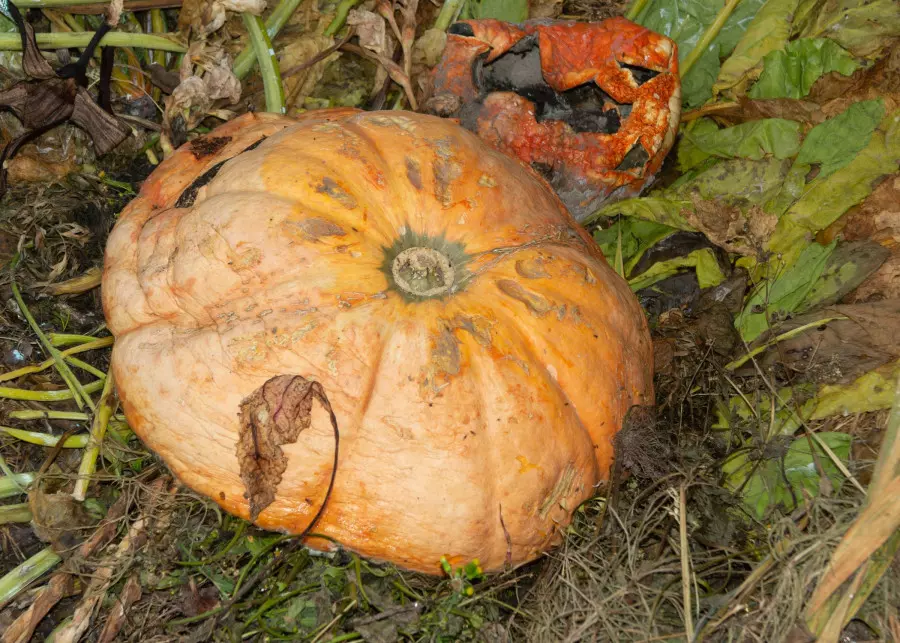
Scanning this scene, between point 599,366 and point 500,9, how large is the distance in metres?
1.84

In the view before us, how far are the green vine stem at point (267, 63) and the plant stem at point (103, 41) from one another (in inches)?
12.1

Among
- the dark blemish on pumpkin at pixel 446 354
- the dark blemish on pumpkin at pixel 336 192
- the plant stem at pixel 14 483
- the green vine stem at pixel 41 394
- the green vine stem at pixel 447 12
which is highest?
the green vine stem at pixel 447 12

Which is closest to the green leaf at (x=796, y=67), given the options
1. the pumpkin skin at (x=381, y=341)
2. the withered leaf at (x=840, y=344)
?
the withered leaf at (x=840, y=344)

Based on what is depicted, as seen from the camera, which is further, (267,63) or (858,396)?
(267,63)

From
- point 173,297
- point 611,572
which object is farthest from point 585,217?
point 173,297

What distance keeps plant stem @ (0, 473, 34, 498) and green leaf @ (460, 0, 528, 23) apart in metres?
2.48

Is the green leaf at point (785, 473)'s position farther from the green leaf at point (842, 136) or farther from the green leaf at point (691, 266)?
the green leaf at point (842, 136)

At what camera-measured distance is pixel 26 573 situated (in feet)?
7.91

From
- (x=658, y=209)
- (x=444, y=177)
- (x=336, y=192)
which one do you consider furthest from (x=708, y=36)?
(x=336, y=192)

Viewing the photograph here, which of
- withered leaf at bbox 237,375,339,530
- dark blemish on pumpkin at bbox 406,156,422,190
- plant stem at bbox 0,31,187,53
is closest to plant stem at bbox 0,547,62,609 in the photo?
withered leaf at bbox 237,375,339,530

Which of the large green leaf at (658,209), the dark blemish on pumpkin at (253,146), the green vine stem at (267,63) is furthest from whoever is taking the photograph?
the large green leaf at (658,209)

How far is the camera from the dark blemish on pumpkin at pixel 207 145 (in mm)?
2484

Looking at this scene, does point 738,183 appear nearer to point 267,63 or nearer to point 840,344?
point 840,344

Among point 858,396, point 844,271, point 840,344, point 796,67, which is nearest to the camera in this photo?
point 858,396
